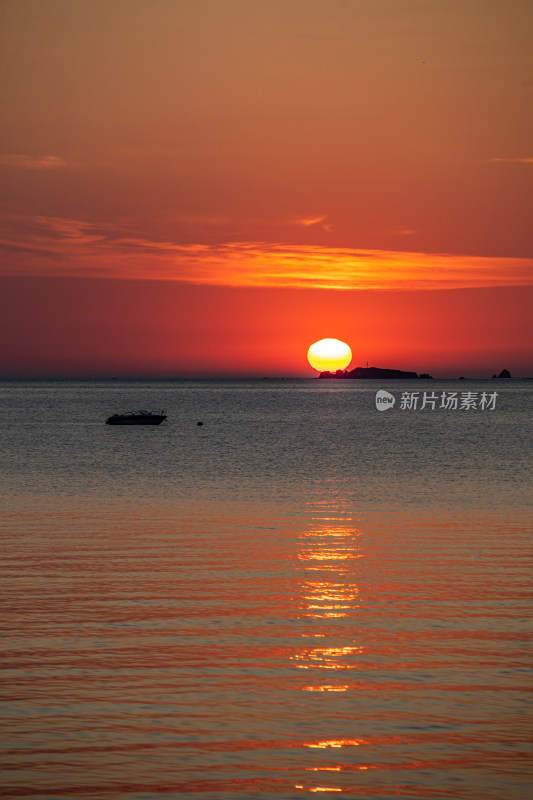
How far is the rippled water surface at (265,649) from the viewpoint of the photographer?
1275cm

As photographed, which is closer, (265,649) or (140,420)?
(265,649)

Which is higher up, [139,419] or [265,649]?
[139,419]

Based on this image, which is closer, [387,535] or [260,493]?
[387,535]

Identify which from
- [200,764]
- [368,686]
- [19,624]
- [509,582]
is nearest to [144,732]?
[200,764]

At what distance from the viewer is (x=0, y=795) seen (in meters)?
11.7

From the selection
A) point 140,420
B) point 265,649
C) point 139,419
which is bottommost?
point 265,649

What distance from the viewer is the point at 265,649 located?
61.1 ft

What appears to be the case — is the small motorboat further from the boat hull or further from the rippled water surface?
the rippled water surface

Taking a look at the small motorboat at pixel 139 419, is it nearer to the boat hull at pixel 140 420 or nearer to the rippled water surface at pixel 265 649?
the boat hull at pixel 140 420

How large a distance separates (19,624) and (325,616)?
680 centimetres

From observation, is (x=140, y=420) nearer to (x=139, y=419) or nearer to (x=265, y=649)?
(x=139, y=419)

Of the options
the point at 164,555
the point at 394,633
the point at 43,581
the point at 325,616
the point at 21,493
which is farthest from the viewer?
the point at 21,493

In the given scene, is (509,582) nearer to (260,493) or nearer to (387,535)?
(387,535)

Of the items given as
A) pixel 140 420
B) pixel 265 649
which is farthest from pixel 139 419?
pixel 265 649
